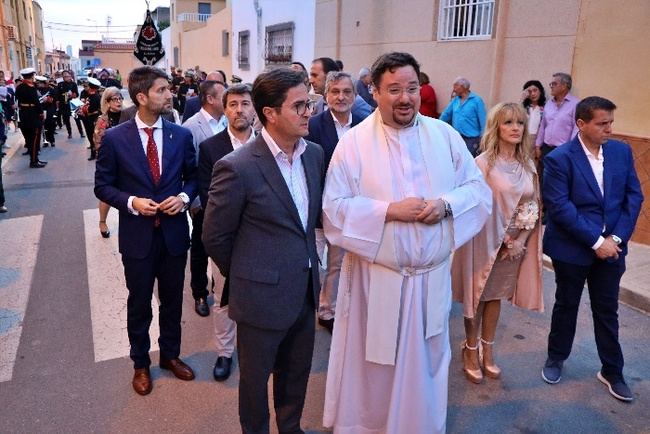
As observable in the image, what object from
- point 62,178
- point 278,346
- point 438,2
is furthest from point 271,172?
point 62,178

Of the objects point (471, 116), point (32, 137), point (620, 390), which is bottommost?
point (620, 390)

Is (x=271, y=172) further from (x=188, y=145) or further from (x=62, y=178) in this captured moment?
(x=62, y=178)

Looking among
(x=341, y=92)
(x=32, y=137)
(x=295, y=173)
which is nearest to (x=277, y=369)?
(x=295, y=173)

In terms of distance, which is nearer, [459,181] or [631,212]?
[459,181]

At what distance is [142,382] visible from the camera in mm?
3541

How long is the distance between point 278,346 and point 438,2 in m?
8.56

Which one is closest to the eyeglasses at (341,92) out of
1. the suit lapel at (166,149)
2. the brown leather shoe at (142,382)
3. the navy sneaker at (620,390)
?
the suit lapel at (166,149)

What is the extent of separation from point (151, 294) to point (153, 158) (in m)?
0.87

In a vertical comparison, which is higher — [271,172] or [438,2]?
[438,2]

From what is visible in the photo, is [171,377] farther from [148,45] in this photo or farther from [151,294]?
[148,45]

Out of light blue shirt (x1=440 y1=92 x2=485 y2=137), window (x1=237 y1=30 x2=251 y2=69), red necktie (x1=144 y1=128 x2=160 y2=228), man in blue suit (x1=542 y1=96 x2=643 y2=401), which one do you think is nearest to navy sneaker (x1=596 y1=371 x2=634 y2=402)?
man in blue suit (x1=542 y1=96 x2=643 y2=401)

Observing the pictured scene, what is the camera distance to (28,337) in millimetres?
4262

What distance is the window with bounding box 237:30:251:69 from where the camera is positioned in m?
21.3

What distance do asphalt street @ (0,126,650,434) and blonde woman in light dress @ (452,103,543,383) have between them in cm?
37
